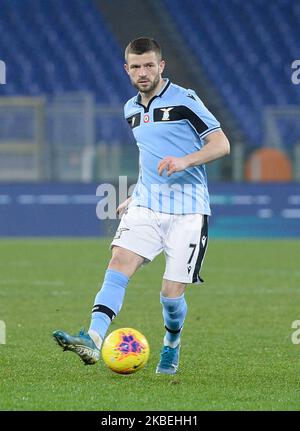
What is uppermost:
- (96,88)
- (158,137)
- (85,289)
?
(96,88)

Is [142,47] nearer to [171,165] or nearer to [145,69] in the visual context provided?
[145,69]

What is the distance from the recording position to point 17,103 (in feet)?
61.7

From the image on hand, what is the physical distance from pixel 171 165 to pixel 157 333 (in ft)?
9.06

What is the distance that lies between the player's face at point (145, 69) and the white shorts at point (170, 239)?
744 mm

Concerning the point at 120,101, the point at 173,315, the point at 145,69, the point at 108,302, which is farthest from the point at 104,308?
the point at 120,101

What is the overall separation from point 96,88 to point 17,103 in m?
4.05

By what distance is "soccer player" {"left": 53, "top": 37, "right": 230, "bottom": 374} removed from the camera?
625cm

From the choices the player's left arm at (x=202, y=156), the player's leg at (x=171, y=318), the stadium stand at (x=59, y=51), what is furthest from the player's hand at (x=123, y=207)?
the stadium stand at (x=59, y=51)

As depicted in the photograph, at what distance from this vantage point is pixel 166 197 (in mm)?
6410

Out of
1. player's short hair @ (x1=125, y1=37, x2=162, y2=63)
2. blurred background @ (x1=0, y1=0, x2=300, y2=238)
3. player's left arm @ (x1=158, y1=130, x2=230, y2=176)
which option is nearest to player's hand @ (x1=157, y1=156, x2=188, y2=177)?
player's left arm @ (x1=158, y1=130, x2=230, y2=176)

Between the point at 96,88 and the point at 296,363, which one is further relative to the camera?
the point at 96,88

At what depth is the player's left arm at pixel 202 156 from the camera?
5.97m
